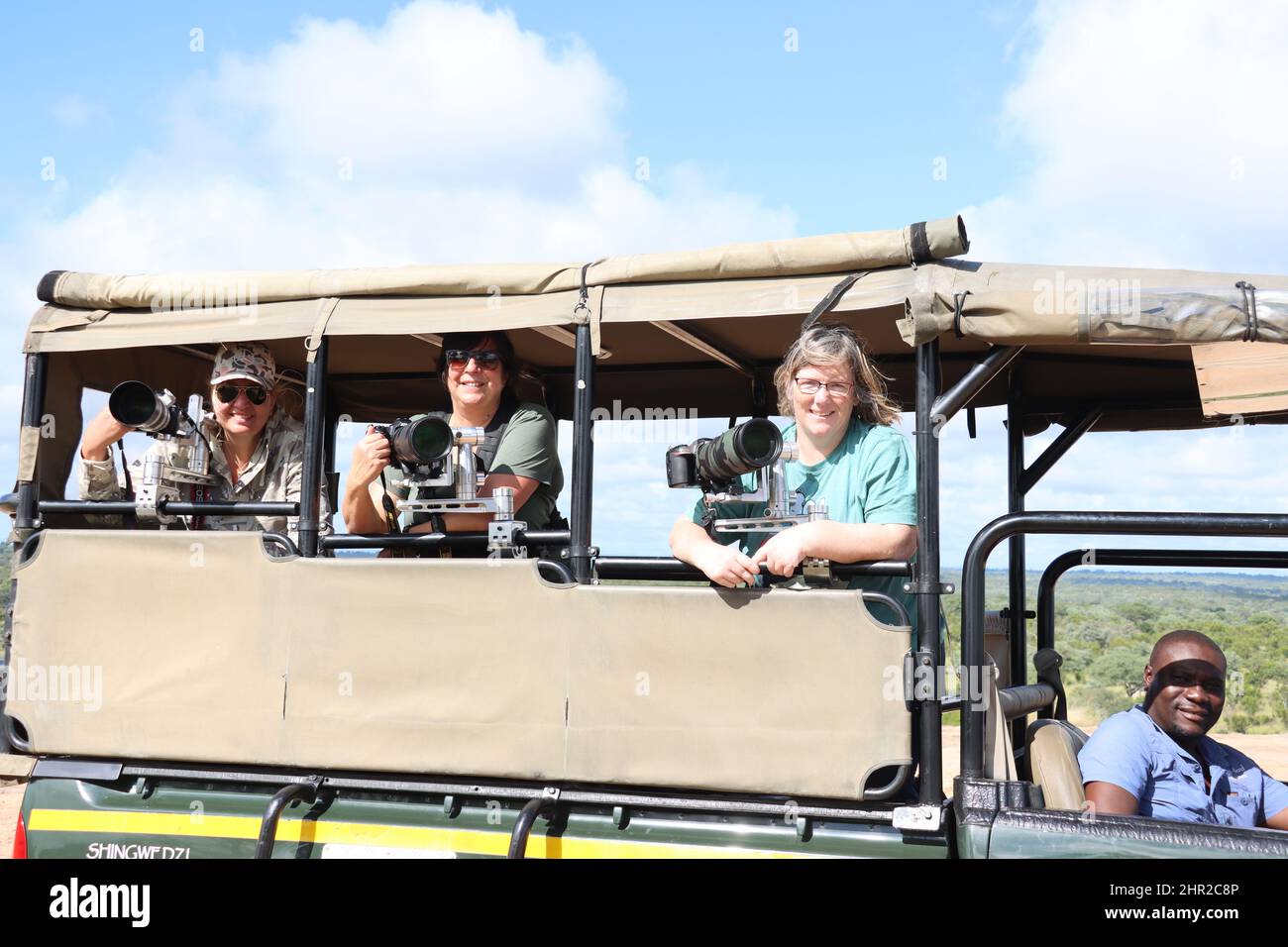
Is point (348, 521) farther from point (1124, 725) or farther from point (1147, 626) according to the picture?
point (1147, 626)

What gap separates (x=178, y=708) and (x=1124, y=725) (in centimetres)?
302

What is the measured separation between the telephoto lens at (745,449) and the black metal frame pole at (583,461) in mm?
392

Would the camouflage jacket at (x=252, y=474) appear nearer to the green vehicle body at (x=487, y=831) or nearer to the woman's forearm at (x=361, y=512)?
the woman's forearm at (x=361, y=512)

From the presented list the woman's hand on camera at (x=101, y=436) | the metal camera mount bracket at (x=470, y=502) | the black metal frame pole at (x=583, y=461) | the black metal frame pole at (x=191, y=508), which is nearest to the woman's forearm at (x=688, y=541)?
the black metal frame pole at (x=583, y=461)

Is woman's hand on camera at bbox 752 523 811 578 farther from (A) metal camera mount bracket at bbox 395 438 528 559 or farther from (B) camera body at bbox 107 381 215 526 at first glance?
(B) camera body at bbox 107 381 215 526

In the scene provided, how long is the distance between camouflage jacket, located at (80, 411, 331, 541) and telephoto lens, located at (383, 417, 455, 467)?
0.75 meters

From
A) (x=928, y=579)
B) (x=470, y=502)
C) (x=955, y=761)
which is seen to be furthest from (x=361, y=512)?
(x=955, y=761)

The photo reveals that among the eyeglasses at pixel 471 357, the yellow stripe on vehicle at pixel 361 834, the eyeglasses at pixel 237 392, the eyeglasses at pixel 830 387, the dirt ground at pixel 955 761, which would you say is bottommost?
the dirt ground at pixel 955 761

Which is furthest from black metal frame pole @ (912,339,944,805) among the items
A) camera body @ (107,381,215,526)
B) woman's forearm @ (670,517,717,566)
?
camera body @ (107,381,215,526)

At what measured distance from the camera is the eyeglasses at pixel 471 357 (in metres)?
4.07

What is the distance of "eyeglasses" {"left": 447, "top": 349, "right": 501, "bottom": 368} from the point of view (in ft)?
13.4

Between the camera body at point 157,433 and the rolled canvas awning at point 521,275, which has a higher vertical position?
the rolled canvas awning at point 521,275

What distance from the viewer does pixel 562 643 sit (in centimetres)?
328
